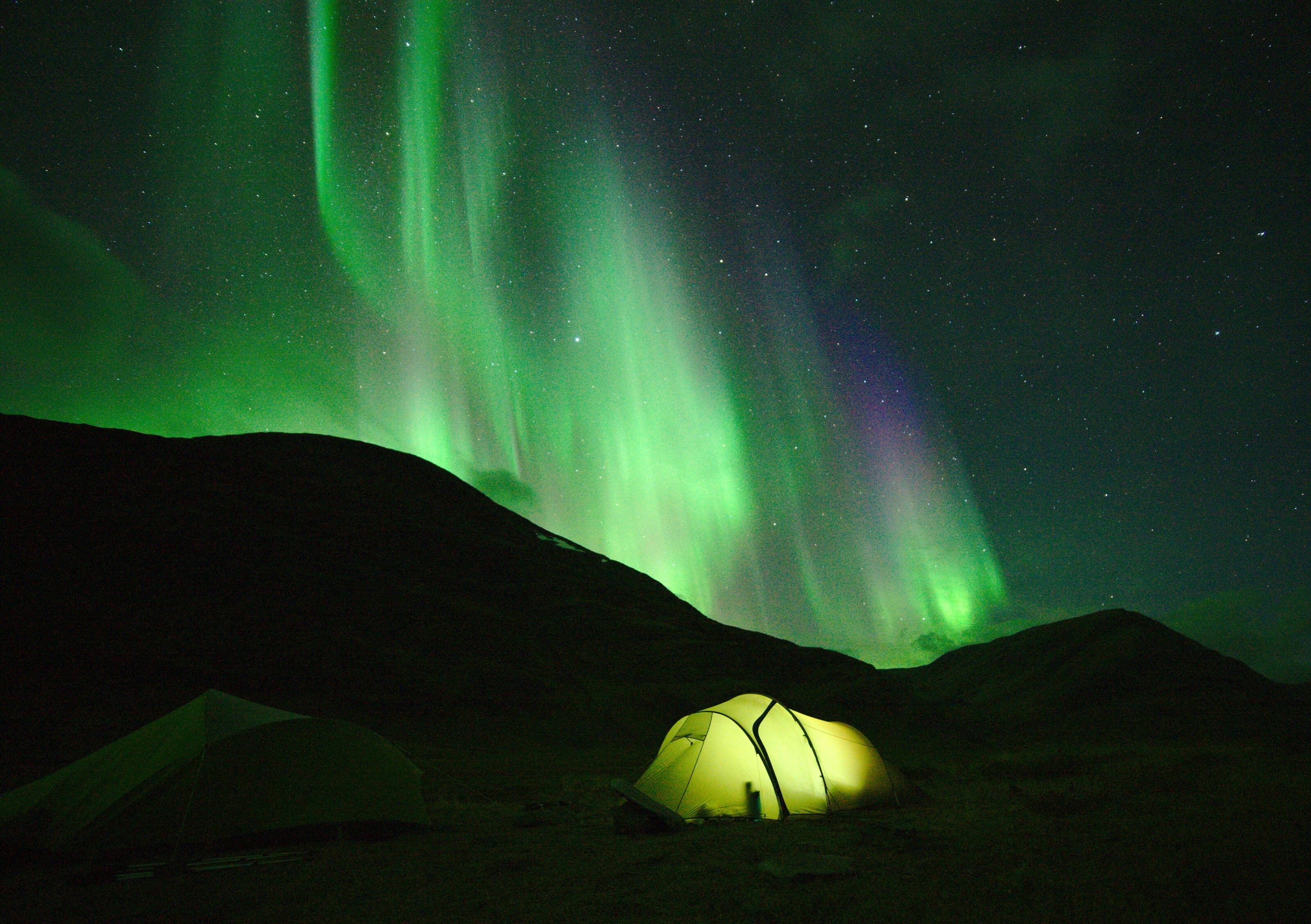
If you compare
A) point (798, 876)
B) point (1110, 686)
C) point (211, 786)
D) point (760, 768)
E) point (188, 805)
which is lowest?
point (1110, 686)

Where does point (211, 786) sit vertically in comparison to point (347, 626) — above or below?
below

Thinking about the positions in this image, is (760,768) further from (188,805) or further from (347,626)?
(347,626)

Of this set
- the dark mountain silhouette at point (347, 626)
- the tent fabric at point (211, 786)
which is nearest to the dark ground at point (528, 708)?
the dark mountain silhouette at point (347, 626)

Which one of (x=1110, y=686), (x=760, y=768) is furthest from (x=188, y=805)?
(x=1110, y=686)

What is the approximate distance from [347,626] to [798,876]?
161ft

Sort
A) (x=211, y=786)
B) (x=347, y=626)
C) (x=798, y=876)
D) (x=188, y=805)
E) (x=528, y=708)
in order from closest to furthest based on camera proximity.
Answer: (x=798, y=876) < (x=188, y=805) < (x=211, y=786) < (x=528, y=708) < (x=347, y=626)

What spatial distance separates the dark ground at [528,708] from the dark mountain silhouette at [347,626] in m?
0.31

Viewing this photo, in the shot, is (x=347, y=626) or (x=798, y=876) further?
(x=347, y=626)

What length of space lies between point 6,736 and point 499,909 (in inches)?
1266

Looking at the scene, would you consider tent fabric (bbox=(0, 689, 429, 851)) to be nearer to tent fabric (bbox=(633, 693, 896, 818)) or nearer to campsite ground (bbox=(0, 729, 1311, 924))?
campsite ground (bbox=(0, 729, 1311, 924))

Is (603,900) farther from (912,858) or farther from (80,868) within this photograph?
(80,868)

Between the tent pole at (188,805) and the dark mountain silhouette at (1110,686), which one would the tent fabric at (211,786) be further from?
the dark mountain silhouette at (1110,686)

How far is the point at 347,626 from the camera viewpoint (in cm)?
4812

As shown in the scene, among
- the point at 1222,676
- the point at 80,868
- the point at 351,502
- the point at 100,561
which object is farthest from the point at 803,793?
the point at 1222,676
